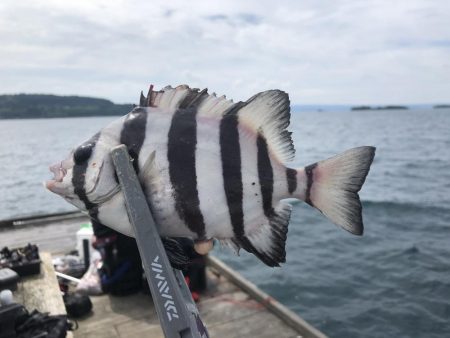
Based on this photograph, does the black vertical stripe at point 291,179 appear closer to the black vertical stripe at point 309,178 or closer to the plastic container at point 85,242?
the black vertical stripe at point 309,178

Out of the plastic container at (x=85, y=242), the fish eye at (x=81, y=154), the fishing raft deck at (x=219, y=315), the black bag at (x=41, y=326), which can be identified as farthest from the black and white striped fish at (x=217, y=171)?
the plastic container at (x=85, y=242)

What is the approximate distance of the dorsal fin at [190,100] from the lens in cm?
154

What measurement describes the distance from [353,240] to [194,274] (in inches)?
290

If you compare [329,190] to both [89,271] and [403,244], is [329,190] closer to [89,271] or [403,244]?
[89,271]

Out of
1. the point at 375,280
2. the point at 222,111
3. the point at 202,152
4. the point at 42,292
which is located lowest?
the point at 375,280

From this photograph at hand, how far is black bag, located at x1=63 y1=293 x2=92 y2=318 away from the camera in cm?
520

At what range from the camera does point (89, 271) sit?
20.3 feet

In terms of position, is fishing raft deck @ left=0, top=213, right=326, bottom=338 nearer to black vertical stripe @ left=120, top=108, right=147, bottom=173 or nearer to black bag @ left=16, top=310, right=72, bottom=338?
black bag @ left=16, top=310, right=72, bottom=338

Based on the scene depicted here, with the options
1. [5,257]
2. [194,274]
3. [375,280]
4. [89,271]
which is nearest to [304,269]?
[375,280]

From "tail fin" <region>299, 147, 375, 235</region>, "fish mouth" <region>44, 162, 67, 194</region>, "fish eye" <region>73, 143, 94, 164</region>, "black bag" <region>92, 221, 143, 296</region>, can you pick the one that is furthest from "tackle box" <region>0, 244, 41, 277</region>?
"tail fin" <region>299, 147, 375, 235</region>

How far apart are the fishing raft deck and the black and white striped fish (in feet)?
12.5

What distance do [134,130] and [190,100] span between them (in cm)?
22

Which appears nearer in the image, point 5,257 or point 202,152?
point 202,152

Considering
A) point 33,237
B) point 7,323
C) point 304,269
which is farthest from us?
point 304,269
